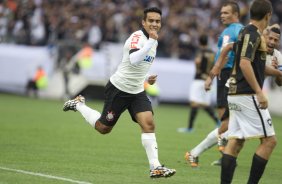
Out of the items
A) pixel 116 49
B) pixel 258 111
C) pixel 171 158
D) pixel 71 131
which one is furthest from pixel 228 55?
pixel 116 49

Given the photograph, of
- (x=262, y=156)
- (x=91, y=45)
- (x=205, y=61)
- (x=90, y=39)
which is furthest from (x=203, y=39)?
(x=90, y=39)

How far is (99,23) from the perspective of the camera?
110 ft

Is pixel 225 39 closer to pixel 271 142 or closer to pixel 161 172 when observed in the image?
pixel 161 172

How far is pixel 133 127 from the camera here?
817 inches

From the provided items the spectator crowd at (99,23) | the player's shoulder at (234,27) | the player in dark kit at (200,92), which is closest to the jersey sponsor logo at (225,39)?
the player's shoulder at (234,27)

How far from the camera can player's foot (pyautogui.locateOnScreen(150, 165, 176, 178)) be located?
1045 cm

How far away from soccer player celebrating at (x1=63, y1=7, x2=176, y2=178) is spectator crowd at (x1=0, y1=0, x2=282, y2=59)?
846 inches

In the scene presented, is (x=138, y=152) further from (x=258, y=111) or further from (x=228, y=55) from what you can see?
(x=258, y=111)

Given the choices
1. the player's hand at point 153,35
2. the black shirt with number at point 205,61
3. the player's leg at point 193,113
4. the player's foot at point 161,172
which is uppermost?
the player's hand at point 153,35

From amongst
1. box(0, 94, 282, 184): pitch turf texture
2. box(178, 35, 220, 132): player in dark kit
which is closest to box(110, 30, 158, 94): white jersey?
box(0, 94, 282, 184): pitch turf texture

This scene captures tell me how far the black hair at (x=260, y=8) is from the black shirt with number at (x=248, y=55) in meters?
0.14

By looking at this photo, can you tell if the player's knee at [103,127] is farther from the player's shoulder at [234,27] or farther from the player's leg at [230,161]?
the player's shoulder at [234,27]

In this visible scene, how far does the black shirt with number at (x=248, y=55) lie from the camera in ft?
29.7

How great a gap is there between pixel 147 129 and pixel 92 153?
9.90ft
